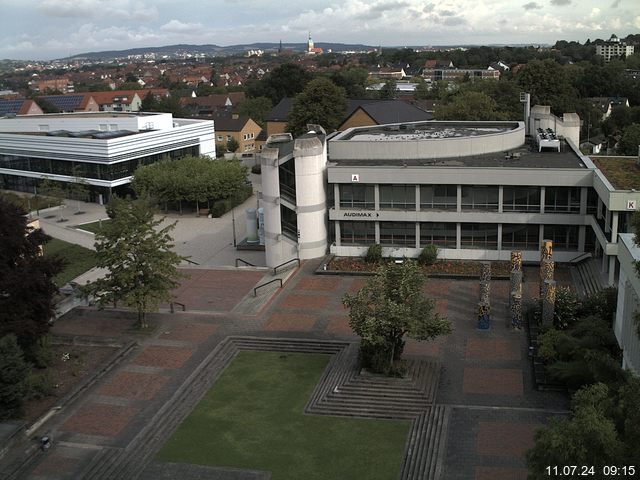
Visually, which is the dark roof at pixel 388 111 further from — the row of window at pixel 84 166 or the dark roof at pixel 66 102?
the dark roof at pixel 66 102

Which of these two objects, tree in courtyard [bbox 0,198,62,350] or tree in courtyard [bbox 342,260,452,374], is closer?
tree in courtyard [bbox 342,260,452,374]

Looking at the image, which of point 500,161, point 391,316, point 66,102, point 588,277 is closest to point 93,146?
point 500,161

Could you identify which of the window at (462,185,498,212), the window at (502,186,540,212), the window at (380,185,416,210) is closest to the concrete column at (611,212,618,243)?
the window at (502,186,540,212)

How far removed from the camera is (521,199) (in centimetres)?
3956

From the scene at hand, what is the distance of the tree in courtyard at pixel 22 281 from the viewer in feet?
86.0

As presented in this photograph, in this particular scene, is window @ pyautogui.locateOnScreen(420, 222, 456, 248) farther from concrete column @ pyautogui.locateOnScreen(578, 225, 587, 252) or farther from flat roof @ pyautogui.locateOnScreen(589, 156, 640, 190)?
flat roof @ pyautogui.locateOnScreen(589, 156, 640, 190)

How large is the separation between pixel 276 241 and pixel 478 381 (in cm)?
1822

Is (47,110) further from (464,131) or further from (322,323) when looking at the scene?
(322,323)

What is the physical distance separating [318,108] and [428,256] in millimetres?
41818

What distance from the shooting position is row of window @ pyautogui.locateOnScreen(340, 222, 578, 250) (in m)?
39.6

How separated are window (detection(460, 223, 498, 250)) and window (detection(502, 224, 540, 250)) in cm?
55

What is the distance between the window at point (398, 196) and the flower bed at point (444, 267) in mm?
3593

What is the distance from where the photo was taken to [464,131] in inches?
1972

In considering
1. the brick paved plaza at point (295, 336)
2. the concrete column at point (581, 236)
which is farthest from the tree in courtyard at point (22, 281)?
the concrete column at point (581, 236)
